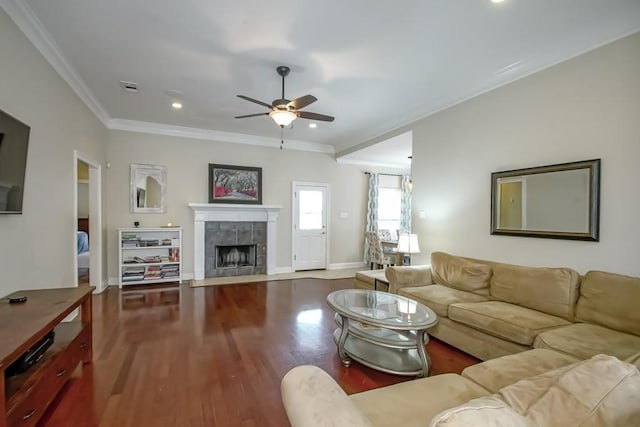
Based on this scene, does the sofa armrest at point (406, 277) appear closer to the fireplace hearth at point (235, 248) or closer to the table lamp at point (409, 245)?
the table lamp at point (409, 245)

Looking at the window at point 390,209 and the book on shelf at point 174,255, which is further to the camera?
the window at point 390,209

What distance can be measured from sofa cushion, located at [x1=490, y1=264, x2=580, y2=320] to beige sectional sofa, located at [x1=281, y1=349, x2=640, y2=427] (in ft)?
5.14

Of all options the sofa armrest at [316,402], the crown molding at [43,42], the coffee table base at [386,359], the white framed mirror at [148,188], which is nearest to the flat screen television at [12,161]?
the crown molding at [43,42]

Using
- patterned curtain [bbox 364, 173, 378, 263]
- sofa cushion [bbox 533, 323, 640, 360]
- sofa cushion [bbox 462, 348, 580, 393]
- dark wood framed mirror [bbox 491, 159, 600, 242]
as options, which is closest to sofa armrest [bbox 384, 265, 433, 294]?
dark wood framed mirror [bbox 491, 159, 600, 242]

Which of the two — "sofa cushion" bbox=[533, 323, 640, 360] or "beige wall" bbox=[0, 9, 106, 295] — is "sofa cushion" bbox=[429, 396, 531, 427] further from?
"beige wall" bbox=[0, 9, 106, 295]

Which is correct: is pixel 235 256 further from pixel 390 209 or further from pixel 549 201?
pixel 549 201

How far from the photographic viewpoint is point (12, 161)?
87.4 inches

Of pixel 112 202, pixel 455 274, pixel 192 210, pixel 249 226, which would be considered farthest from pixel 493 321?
pixel 112 202

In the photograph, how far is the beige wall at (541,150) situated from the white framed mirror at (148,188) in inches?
181

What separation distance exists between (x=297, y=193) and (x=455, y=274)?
4.06 m

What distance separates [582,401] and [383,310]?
1.91 meters

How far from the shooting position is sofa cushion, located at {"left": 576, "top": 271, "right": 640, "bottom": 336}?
2.19 metres

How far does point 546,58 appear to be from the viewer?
9.69 ft

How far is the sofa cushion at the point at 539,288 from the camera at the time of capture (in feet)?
8.45
